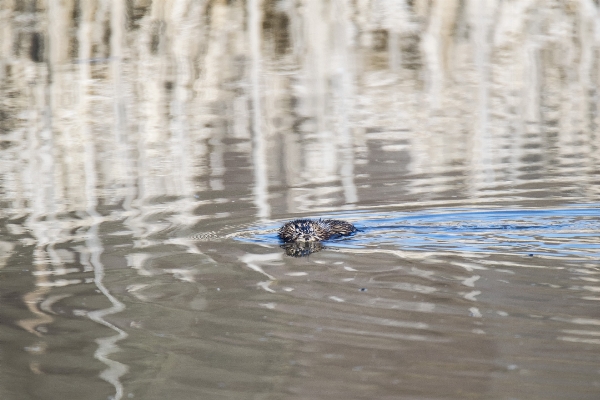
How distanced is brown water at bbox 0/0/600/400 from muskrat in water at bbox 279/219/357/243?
5.3 inches

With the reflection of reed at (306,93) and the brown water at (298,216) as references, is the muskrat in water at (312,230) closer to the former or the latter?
the brown water at (298,216)

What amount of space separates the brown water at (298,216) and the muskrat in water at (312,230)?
0.13 metres

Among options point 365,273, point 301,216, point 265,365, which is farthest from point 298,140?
point 265,365

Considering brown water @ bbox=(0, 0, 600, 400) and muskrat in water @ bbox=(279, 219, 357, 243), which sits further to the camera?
muskrat in water @ bbox=(279, 219, 357, 243)

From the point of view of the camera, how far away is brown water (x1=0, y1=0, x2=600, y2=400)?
17.8 feet

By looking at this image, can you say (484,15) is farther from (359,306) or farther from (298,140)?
(359,306)

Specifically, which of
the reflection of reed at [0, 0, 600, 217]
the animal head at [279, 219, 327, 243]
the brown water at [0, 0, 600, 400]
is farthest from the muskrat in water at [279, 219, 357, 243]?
the reflection of reed at [0, 0, 600, 217]

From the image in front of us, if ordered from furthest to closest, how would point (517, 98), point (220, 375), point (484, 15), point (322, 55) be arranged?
point (484, 15) < point (322, 55) < point (517, 98) < point (220, 375)

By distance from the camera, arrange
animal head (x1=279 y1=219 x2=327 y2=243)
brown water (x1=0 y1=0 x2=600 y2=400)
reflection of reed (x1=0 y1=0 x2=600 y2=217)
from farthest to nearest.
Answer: reflection of reed (x1=0 y1=0 x2=600 y2=217) < animal head (x1=279 y1=219 x2=327 y2=243) < brown water (x1=0 y1=0 x2=600 y2=400)

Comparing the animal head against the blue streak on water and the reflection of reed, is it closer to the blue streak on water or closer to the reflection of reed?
the blue streak on water

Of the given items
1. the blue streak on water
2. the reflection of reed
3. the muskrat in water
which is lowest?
the blue streak on water

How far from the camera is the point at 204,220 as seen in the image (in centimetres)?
877

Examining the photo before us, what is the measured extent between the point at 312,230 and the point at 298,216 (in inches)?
46.2

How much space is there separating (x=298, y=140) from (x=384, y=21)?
14726 millimetres
